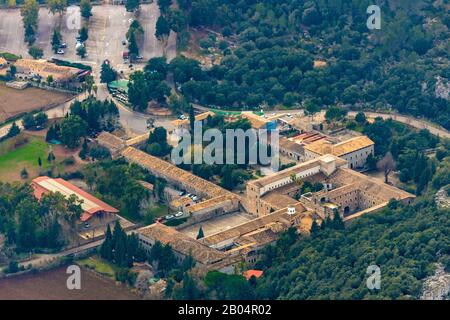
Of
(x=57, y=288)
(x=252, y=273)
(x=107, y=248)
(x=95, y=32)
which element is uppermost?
(x=95, y=32)

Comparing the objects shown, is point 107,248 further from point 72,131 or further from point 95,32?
point 95,32

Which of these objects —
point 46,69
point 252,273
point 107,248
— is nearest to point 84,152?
point 46,69

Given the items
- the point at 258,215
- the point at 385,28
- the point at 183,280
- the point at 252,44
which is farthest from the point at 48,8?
the point at 183,280

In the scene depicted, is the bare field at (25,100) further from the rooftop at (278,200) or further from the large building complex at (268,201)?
the rooftop at (278,200)

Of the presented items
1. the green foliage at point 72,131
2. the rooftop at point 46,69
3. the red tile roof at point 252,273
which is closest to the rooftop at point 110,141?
the green foliage at point 72,131

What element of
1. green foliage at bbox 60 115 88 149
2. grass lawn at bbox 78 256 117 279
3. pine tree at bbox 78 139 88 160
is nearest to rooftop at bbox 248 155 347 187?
grass lawn at bbox 78 256 117 279
